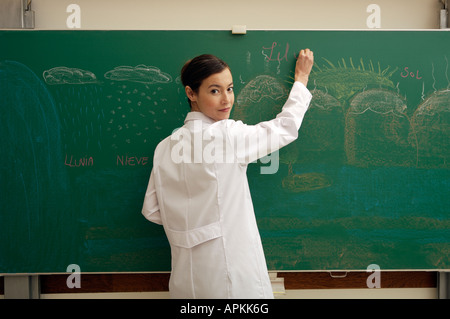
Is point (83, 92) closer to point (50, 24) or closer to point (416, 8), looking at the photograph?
point (50, 24)

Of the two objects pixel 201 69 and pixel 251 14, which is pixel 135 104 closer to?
pixel 201 69

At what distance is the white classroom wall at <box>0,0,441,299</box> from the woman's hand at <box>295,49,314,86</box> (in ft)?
1.14

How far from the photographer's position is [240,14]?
2012 mm

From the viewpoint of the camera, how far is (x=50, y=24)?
6.48 ft

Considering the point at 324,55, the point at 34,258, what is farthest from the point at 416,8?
the point at 34,258

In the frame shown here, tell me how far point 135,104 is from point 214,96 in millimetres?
523

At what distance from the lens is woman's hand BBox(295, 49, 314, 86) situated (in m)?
1.76

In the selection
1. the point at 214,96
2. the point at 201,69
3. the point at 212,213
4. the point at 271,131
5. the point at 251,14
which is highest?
the point at 251,14

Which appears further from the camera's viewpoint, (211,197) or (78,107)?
(78,107)

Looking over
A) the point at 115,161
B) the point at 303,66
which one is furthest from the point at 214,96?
the point at 115,161

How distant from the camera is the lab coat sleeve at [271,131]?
144 cm

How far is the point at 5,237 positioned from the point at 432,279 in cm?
235

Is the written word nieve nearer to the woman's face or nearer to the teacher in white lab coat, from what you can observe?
the teacher in white lab coat

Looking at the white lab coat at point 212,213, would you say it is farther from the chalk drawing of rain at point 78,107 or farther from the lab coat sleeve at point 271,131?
the chalk drawing of rain at point 78,107
